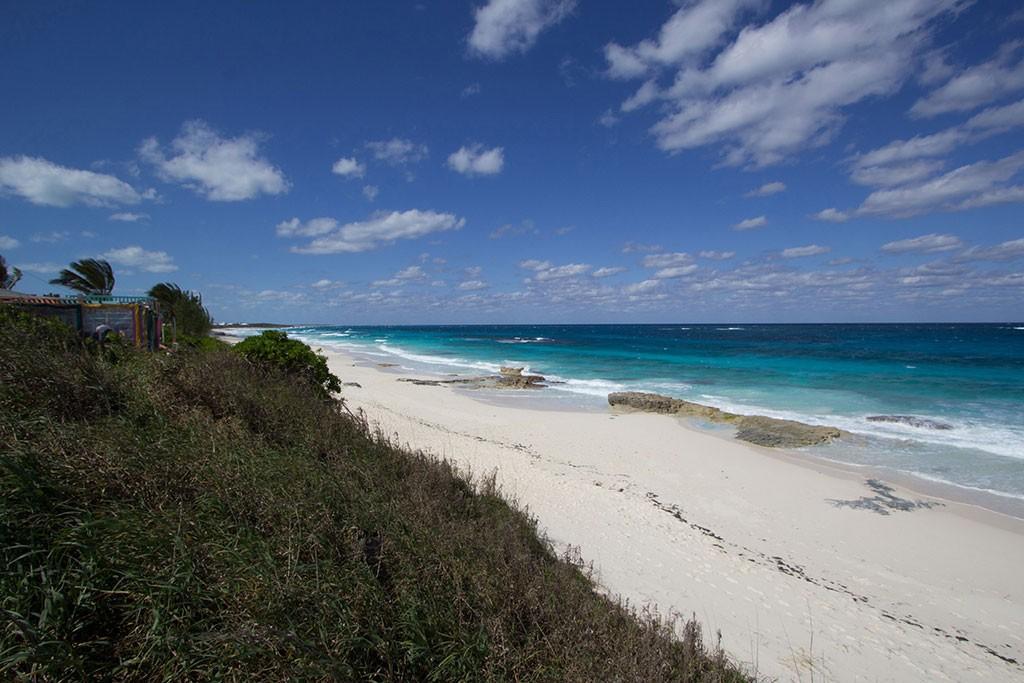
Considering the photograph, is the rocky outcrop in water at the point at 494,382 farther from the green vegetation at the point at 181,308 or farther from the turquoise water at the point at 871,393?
the green vegetation at the point at 181,308

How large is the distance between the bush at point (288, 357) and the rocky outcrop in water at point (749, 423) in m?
14.1

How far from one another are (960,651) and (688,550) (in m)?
3.31

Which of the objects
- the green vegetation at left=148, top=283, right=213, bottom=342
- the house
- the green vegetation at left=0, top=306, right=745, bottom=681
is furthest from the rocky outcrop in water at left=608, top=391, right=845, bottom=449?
the green vegetation at left=148, top=283, right=213, bottom=342

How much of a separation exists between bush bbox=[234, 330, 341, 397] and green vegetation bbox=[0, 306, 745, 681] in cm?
669

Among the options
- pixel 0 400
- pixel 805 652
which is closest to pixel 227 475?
pixel 0 400

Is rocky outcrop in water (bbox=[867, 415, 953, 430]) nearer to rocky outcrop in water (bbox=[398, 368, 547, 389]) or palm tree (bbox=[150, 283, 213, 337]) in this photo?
rocky outcrop in water (bbox=[398, 368, 547, 389])

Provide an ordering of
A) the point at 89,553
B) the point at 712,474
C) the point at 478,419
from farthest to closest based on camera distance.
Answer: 1. the point at 478,419
2. the point at 712,474
3. the point at 89,553

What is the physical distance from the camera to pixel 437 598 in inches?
127

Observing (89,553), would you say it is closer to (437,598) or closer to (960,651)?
(437,598)

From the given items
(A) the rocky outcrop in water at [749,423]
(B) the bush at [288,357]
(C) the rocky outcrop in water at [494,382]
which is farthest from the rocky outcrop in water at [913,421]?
(B) the bush at [288,357]

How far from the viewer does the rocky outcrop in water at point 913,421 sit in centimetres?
1831

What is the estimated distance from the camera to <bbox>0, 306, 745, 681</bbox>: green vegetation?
2.37 meters

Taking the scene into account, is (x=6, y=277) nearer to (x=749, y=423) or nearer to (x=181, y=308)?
(x=181, y=308)

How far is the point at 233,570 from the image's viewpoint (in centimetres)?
275
